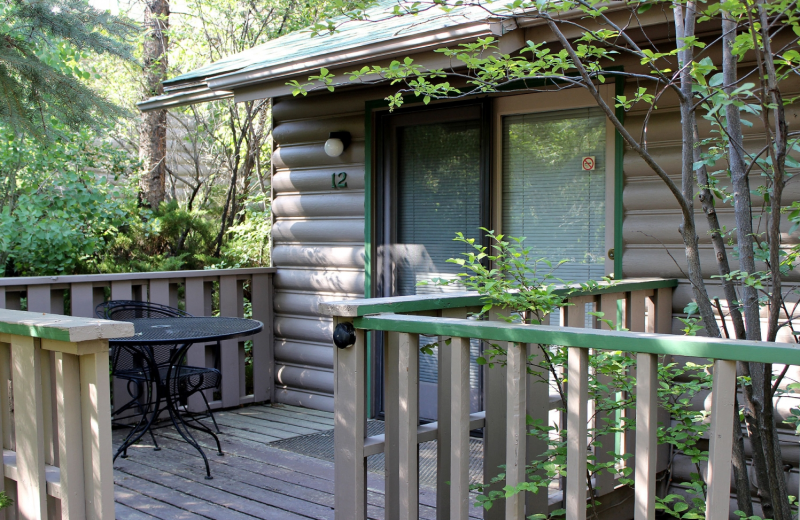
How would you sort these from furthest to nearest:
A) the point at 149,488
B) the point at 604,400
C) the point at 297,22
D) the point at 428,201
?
the point at 297,22
the point at 428,201
the point at 149,488
the point at 604,400

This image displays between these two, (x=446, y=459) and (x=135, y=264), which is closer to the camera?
(x=446, y=459)

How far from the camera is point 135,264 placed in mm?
6797

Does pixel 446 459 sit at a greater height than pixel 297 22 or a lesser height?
lesser

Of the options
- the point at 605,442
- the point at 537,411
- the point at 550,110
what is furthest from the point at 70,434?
the point at 550,110

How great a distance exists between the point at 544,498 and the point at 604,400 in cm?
46

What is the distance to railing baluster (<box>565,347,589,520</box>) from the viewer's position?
181 cm

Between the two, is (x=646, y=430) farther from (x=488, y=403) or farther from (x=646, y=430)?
(x=488, y=403)

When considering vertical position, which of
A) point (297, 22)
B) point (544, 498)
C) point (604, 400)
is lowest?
point (544, 498)

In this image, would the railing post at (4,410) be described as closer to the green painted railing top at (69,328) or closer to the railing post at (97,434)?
the green painted railing top at (69,328)

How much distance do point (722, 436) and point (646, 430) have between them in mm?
185

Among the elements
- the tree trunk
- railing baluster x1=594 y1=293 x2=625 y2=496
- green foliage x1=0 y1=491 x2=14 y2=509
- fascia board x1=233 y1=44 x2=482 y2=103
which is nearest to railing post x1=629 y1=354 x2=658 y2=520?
railing baluster x1=594 y1=293 x2=625 y2=496

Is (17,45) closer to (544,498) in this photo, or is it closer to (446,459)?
(446,459)

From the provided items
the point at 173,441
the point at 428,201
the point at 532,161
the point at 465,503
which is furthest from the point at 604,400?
the point at 173,441

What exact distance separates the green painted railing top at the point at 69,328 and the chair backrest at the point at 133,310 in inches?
81.9
